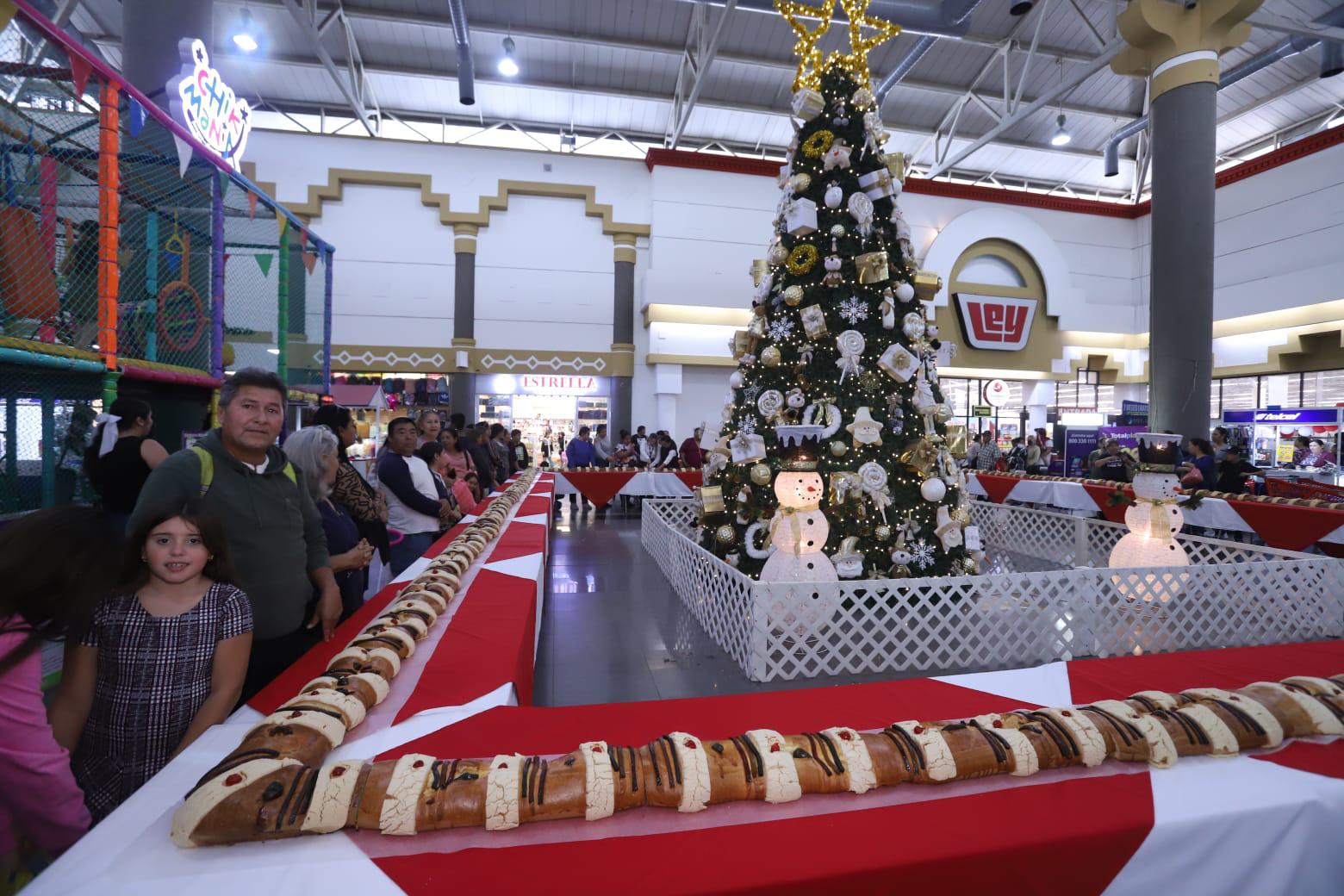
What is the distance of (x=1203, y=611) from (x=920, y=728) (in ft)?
12.9

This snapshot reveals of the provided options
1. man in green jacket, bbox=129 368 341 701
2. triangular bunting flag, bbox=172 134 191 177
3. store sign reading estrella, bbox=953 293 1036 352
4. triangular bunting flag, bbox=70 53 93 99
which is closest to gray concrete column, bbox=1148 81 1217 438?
store sign reading estrella, bbox=953 293 1036 352

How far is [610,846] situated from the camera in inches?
36.7

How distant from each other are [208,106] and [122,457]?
5483 mm

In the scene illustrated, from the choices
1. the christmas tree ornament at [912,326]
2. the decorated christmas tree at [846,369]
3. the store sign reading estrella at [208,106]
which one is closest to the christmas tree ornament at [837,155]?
the decorated christmas tree at [846,369]

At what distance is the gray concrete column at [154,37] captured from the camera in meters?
6.34

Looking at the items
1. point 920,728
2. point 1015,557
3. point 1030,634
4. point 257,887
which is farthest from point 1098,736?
point 1015,557

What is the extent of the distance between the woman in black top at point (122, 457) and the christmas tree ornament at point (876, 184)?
4647 millimetres

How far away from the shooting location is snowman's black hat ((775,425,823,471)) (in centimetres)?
354

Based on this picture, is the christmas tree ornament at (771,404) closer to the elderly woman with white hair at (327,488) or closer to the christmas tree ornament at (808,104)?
the christmas tree ornament at (808,104)

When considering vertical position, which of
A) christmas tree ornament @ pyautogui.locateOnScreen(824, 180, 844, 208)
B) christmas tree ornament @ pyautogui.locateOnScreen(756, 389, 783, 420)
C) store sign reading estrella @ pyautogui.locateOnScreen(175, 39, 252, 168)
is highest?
store sign reading estrella @ pyautogui.locateOnScreen(175, 39, 252, 168)

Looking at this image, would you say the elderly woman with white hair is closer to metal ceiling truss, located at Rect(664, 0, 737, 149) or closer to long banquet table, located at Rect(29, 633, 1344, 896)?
long banquet table, located at Rect(29, 633, 1344, 896)

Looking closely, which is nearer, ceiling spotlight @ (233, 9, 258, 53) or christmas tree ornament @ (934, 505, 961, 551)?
christmas tree ornament @ (934, 505, 961, 551)

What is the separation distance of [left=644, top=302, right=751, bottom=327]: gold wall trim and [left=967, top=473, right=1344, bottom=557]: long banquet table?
7466 millimetres

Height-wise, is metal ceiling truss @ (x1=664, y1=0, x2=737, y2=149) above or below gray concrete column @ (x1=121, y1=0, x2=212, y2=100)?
above
